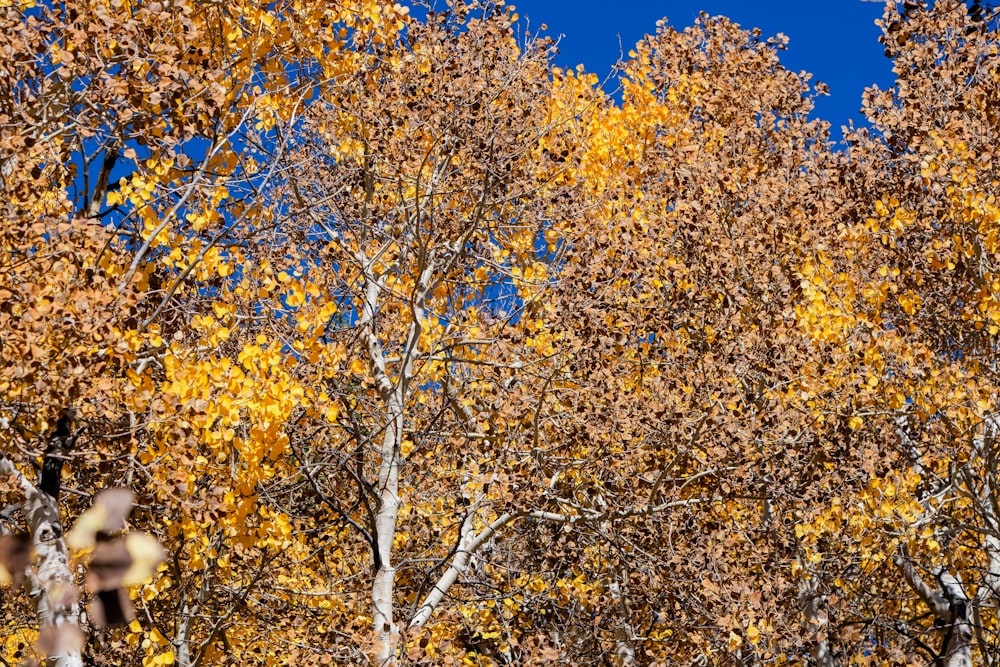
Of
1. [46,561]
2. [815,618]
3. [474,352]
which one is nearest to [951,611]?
[815,618]

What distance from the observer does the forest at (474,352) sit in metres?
5.84

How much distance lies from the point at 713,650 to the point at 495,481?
270 cm

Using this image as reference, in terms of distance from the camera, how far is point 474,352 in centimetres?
1118

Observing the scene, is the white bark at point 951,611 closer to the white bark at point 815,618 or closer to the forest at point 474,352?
the forest at point 474,352

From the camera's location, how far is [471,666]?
10695mm

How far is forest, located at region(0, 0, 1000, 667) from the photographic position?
584 centimetres

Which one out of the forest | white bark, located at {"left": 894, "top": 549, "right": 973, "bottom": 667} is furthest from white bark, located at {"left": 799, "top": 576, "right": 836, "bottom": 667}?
white bark, located at {"left": 894, "top": 549, "right": 973, "bottom": 667}

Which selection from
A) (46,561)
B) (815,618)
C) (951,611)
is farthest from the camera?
(951,611)

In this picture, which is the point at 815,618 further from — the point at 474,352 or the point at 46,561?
the point at 46,561

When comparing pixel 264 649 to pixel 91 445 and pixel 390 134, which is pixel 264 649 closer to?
pixel 91 445

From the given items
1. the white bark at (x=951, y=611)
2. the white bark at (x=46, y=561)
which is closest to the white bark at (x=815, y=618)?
the white bark at (x=951, y=611)

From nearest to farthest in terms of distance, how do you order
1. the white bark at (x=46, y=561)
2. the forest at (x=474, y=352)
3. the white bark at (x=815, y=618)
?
the white bark at (x=46, y=561), the forest at (x=474, y=352), the white bark at (x=815, y=618)

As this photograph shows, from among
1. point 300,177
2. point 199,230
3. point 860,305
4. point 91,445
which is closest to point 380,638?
point 91,445

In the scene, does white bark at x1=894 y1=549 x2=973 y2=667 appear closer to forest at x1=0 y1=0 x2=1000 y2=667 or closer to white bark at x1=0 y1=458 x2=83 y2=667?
forest at x1=0 y1=0 x2=1000 y2=667
